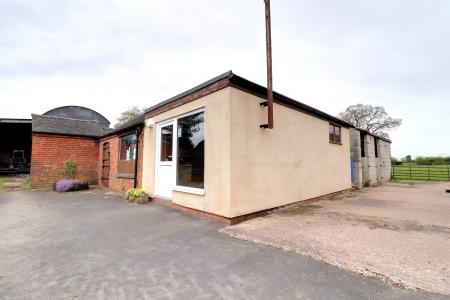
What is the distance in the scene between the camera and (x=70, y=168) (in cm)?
1025

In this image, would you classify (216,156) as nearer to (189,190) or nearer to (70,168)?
(189,190)

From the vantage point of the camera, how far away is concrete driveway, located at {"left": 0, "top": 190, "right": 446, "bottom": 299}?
6.43ft

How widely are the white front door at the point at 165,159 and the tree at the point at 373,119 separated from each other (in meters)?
33.3

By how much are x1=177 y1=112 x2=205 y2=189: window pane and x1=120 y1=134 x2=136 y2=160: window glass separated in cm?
346

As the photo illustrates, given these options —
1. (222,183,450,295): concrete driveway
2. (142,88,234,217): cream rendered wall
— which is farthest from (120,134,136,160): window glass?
(222,183,450,295): concrete driveway

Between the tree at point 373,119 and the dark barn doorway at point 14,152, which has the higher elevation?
the tree at point 373,119

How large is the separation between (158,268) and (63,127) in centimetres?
1238

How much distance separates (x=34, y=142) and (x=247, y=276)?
1232 cm

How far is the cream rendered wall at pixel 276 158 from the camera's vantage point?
4375 mm

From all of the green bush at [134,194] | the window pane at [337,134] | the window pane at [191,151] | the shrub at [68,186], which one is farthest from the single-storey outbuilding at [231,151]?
the shrub at [68,186]

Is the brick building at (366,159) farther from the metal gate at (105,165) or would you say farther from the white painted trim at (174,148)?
the metal gate at (105,165)

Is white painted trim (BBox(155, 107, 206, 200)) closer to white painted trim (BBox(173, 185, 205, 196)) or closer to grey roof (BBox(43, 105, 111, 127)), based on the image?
white painted trim (BBox(173, 185, 205, 196))

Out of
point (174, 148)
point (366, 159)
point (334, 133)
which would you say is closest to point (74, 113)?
point (174, 148)

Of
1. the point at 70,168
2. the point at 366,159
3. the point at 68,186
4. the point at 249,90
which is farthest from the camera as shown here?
the point at 366,159
